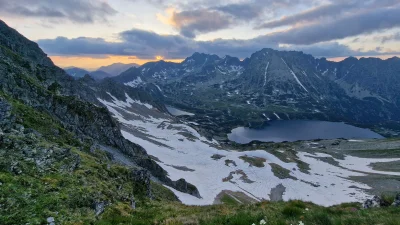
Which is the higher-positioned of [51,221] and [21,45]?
[21,45]

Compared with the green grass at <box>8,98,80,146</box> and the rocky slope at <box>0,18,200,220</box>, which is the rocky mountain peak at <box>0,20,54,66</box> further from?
the green grass at <box>8,98,80,146</box>

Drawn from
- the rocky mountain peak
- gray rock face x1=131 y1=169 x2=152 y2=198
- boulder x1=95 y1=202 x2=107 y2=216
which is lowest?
gray rock face x1=131 y1=169 x2=152 y2=198

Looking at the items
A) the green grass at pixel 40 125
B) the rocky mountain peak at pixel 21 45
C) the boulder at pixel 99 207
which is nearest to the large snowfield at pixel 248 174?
the green grass at pixel 40 125

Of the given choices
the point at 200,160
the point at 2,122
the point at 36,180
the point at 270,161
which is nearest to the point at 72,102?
the point at 2,122

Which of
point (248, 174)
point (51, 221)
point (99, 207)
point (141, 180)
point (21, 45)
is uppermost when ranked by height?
point (21, 45)

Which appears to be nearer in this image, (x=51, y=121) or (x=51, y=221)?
(x=51, y=221)

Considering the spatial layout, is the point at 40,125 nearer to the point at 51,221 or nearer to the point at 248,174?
the point at 51,221

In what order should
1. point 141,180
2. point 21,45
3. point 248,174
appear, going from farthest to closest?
point 21,45
point 248,174
point 141,180

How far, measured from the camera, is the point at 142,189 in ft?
92.0

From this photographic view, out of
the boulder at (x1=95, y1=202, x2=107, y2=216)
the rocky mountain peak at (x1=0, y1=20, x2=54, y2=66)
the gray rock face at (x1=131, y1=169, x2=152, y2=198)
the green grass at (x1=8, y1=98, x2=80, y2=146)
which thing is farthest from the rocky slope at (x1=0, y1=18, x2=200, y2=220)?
the rocky mountain peak at (x1=0, y1=20, x2=54, y2=66)

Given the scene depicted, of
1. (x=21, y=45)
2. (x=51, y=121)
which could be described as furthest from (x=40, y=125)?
(x=21, y=45)

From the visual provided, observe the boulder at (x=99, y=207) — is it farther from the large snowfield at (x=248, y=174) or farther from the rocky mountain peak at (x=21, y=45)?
the rocky mountain peak at (x=21, y=45)

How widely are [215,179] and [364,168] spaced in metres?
81.2

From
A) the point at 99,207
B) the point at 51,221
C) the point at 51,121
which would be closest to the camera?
the point at 51,221
